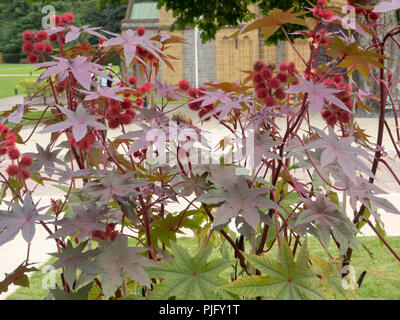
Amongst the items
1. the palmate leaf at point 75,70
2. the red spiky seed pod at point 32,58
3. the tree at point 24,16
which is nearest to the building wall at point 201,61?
the tree at point 24,16

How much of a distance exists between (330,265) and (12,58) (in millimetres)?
48209

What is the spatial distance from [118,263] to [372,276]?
2.24m

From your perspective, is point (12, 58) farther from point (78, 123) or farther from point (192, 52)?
point (78, 123)

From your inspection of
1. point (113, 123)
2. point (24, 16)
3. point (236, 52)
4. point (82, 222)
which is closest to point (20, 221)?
point (82, 222)

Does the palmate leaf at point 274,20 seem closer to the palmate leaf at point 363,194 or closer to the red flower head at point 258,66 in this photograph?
the red flower head at point 258,66

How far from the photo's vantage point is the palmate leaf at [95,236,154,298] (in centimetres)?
83

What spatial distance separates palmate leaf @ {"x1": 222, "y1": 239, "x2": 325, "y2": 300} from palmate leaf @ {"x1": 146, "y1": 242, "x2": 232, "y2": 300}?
5 cm

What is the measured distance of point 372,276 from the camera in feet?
8.96

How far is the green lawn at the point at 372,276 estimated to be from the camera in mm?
2500

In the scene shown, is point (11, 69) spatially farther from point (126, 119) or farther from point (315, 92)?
point (315, 92)

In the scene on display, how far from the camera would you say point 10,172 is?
0.99 m

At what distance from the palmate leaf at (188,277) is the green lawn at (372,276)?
1.77m

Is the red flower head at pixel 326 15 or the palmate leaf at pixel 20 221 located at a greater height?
the red flower head at pixel 326 15
